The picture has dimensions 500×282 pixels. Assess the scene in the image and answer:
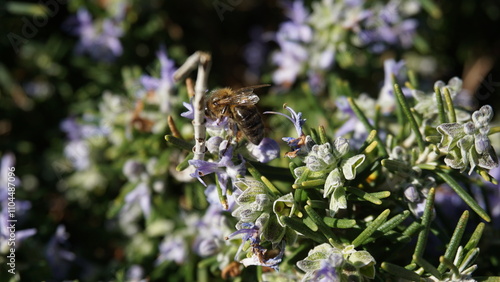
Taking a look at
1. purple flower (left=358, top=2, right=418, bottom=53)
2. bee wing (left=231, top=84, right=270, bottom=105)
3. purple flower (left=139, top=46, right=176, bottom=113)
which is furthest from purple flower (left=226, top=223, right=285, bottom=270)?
purple flower (left=358, top=2, right=418, bottom=53)

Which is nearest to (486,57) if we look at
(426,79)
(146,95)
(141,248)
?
(426,79)

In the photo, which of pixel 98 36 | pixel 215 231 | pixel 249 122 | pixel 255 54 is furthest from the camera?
pixel 255 54

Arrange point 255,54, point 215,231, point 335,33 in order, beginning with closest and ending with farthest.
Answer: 1. point 215,231
2. point 335,33
3. point 255,54

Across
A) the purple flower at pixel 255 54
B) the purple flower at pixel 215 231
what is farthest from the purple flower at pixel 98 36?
the purple flower at pixel 215 231

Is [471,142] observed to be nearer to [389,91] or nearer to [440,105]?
[440,105]

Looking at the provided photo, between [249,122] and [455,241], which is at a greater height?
[249,122]

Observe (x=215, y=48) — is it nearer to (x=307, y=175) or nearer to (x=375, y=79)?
(x=375, y=79)

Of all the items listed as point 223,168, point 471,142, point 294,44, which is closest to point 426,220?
point 471,142

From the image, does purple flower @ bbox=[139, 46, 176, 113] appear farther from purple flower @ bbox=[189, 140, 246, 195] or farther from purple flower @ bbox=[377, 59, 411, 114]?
purple flower @ bbox=[377, 59, 411, 114]
